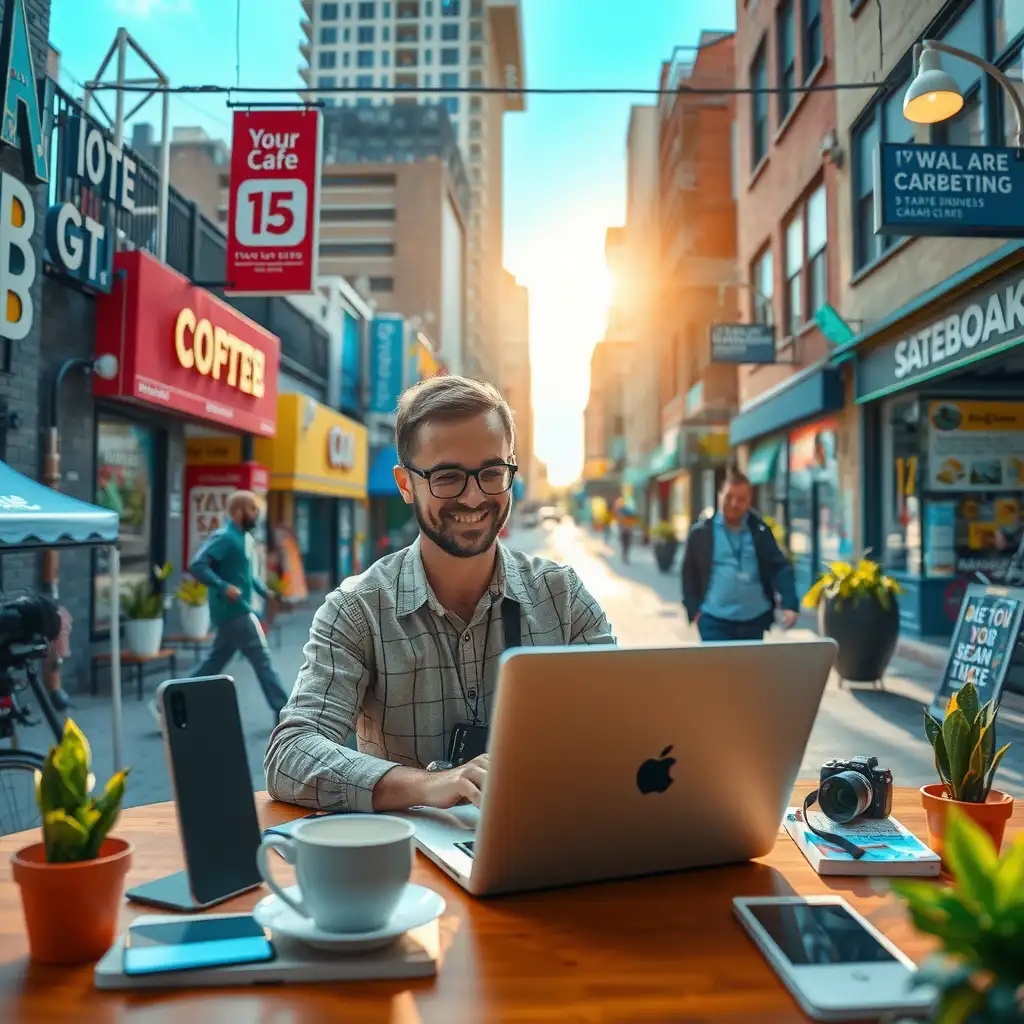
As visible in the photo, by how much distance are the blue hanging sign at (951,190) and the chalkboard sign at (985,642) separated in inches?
112

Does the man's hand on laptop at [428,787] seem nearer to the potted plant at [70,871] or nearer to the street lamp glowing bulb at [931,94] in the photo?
the potted plant at [70,871]

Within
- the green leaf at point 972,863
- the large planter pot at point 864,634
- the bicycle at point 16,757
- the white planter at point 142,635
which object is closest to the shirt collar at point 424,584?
the green leaf at point 972,863

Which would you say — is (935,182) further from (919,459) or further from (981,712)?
(981,712)

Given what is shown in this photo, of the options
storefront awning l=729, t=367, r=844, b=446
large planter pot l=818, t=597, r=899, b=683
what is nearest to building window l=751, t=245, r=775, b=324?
storefront awning l=729, t=367, r=844, b=446

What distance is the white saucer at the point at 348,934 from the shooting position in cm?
126

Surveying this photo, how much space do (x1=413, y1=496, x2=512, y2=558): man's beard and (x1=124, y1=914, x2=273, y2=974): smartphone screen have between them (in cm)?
108

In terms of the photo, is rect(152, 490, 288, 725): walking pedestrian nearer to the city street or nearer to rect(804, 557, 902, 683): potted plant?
the city street

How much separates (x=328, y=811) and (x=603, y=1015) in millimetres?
1003

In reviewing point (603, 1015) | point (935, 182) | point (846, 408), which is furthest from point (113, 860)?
point (846, 408)

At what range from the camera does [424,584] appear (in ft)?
7.93

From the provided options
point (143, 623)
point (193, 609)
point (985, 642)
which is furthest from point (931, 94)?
point (193, 609)

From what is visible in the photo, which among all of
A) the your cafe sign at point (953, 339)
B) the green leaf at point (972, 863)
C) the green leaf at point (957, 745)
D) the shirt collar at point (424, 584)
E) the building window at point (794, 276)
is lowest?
the green leaf at point (957, 745)

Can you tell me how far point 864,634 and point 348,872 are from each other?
8.31m

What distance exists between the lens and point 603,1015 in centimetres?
118
